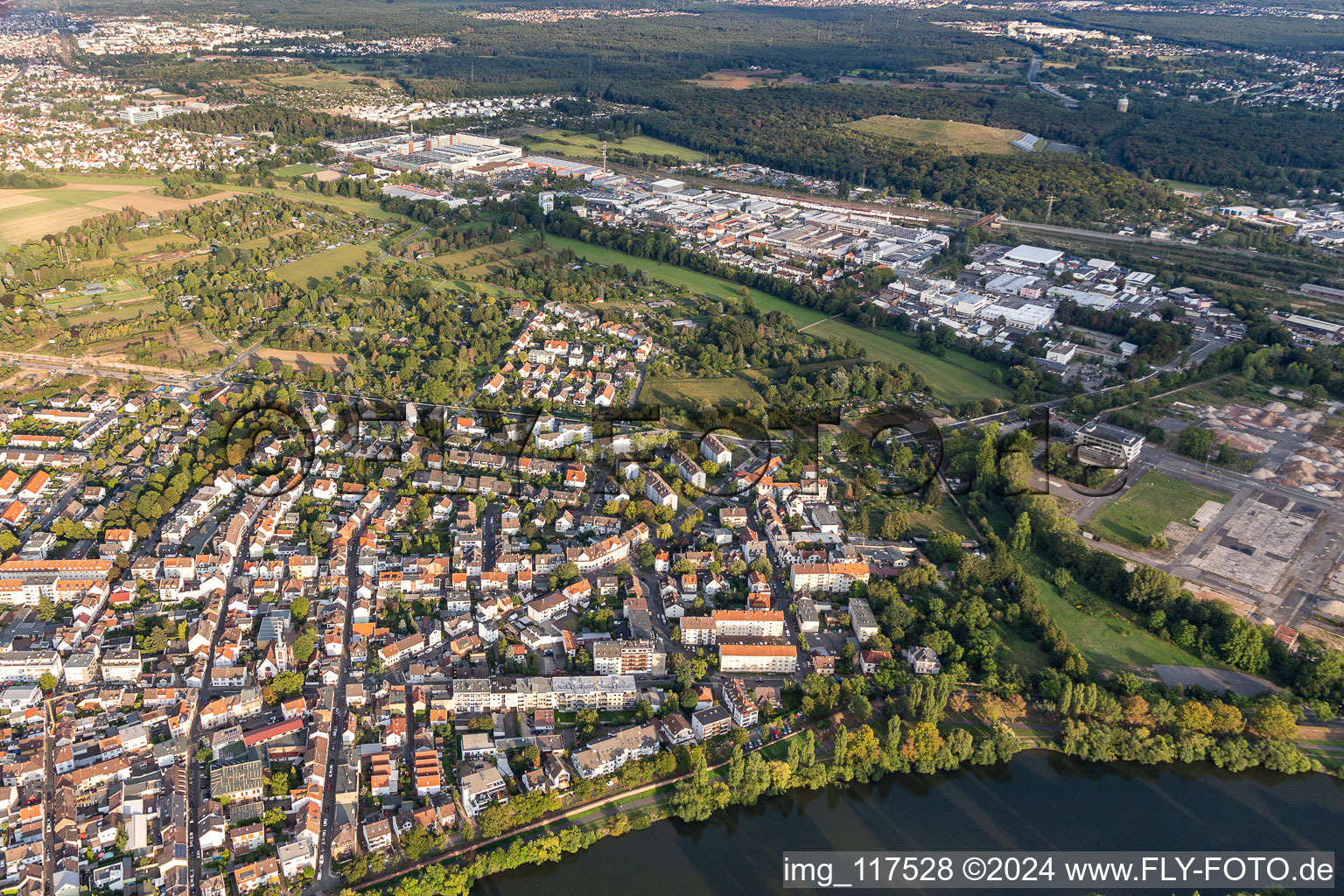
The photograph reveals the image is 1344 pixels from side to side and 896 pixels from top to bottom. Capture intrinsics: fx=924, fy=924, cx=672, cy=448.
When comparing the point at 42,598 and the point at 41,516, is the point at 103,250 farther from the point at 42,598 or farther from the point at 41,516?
the point at 42,598

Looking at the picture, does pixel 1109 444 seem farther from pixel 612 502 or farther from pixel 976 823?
pixel 612 502

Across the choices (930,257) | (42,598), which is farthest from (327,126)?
(42,598)

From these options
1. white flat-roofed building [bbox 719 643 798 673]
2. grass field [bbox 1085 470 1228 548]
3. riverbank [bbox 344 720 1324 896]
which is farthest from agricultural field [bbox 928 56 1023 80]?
riverbank [bbox 344 720 1324 896]

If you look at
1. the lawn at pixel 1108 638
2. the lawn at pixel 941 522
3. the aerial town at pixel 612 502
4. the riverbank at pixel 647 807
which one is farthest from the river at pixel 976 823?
the lawn at pixel 941 522

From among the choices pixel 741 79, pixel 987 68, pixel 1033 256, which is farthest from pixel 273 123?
pixel 987 68

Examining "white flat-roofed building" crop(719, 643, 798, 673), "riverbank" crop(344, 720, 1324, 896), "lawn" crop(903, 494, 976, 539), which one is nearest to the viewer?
"riverbank" crop(344, 720, 1324, 896)

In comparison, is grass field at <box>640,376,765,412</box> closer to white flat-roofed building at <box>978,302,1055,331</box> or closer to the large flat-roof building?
the large flat-roof building

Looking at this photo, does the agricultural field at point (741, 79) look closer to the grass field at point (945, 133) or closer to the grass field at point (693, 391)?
the grass field at point (945, 133)
